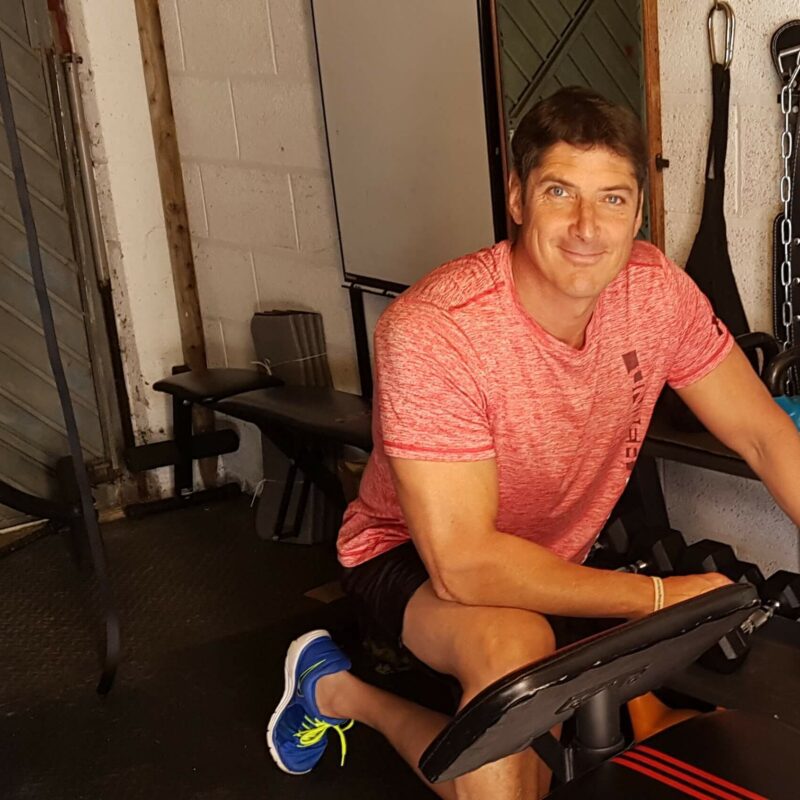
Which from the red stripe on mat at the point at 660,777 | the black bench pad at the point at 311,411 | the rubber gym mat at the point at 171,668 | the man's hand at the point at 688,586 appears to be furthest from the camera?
the black bench pad at the point at 311,411

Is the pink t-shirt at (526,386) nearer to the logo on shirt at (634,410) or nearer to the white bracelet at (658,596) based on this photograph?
the logo on shirt at (634,410)

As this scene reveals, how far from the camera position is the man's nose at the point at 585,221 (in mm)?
1534

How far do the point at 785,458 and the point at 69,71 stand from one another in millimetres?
2470

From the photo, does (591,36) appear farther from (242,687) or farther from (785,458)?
(242,687)

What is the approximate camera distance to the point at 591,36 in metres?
2.09

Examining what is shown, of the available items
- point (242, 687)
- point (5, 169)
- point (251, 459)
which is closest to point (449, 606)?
point (242, 687)

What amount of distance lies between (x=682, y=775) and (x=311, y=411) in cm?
164

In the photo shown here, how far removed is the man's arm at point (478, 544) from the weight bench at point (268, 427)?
91 cm

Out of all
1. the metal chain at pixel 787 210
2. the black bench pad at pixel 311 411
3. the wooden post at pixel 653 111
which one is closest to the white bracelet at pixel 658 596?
the metal chain at pixel 787 210

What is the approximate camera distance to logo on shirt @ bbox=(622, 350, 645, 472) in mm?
1734

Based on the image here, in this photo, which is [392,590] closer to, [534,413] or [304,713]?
[534,413]

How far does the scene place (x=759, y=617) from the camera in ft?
6.01

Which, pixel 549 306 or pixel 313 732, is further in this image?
pixel 313 732

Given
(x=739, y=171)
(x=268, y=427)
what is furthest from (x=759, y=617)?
(x=268, y=427)
